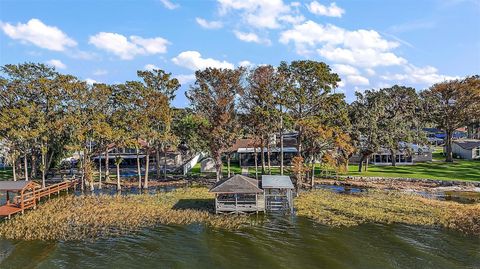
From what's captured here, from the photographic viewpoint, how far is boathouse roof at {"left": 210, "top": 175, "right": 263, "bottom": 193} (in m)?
35.3

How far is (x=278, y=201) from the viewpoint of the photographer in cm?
3916

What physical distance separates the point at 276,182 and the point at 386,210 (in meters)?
11.2

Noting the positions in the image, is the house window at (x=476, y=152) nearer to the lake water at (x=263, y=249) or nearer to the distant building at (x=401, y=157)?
the distant building at (x=401, y=157)

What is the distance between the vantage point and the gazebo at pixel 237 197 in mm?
35406

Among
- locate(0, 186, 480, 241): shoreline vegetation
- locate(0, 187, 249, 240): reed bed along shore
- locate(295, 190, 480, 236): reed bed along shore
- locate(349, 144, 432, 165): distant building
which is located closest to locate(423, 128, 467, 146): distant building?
locate(349, 144, 432, 165): distant building

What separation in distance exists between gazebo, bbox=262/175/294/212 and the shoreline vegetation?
152 cm

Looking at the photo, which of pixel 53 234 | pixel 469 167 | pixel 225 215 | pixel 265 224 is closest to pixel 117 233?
pixel 53 234

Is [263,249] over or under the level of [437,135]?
under

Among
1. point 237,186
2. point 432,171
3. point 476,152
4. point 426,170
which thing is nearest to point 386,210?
point 237,186

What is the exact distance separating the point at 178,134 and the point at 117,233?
2864 centimetres

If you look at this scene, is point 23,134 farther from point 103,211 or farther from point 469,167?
point 469,167

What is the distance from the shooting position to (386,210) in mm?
36969

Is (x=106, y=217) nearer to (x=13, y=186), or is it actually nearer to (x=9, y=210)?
(x=9, y=210)

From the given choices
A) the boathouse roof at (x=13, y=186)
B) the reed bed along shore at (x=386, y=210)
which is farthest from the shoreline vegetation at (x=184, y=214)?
the boathouse roof at (x=13, y=186)
